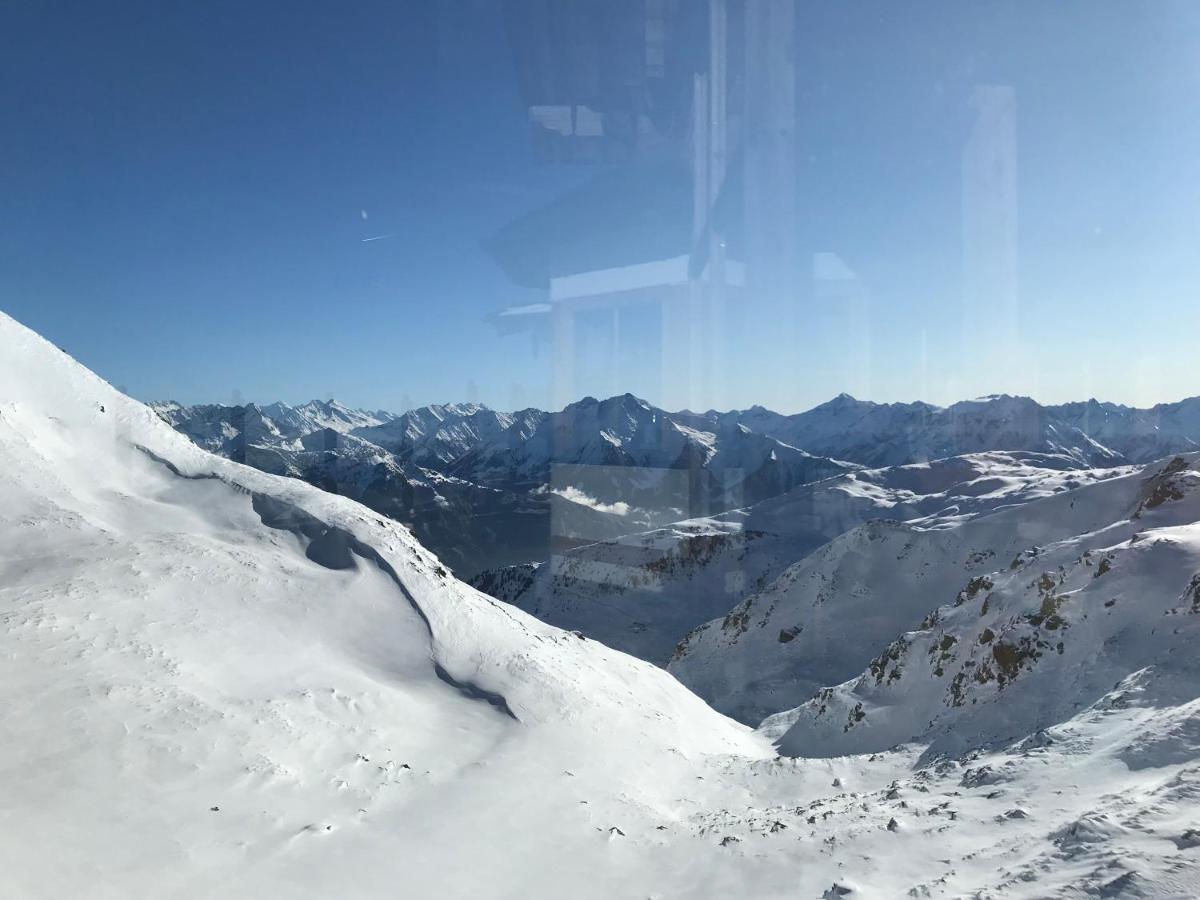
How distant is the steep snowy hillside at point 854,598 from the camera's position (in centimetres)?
3916

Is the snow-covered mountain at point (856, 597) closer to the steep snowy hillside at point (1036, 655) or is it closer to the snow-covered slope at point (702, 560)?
the snow-covered slope at point (702, 560)

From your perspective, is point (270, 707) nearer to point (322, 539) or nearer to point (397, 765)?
point (397, 765)

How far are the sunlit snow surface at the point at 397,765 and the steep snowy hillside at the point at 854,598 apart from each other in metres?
17.8

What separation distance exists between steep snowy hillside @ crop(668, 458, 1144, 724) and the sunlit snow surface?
17756 millimetres

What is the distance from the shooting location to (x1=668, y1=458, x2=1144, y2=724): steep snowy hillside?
3916 centimetres

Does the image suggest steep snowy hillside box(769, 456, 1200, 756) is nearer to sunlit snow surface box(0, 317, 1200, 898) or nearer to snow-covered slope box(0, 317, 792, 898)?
sunlit snow surface box(0, 317, 1200, 898)

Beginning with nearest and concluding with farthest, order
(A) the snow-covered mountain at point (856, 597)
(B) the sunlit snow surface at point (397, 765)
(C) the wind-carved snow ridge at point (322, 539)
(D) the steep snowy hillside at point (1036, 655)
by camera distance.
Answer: (B) the sunlit snow surface at point (397, 765) < (D) the steep snowy hillside at point (1036, 655) < (C) the wind-carved snow ridge at point (322, 539) < (A) the snow-covered mountain at point (856, 597)

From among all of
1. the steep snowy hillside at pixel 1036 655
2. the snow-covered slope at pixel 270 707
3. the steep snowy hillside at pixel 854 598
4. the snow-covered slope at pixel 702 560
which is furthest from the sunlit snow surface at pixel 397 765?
the snow-covered slope at pixel 702 560

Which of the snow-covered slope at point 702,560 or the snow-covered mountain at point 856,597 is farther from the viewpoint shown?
the snow-covered slope at point 702,560

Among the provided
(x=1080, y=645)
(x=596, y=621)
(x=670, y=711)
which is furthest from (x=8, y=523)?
(x=596, y=621)

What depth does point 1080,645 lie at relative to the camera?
57.5 ft

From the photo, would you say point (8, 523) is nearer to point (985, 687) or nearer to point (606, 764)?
point (606, 764)

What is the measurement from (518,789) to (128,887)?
23.4 feet

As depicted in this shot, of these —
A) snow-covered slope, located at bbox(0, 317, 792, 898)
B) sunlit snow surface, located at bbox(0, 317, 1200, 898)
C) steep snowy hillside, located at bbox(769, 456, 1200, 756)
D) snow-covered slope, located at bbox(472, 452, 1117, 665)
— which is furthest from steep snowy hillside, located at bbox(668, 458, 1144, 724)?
sunlit snow surface, located at bbox(0, 317, 1200, 898)
